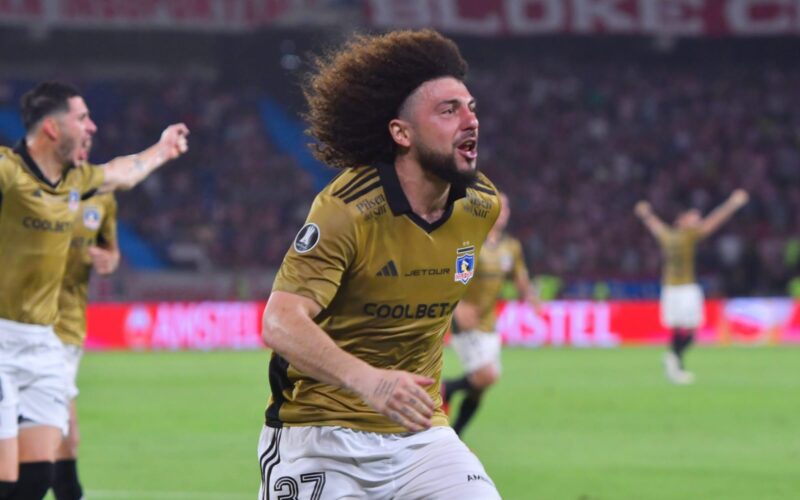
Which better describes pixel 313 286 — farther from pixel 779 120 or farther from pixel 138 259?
pixel 779 120

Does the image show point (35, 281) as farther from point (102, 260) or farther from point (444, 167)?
point (444, 167)

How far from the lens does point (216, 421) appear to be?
15.4 meters

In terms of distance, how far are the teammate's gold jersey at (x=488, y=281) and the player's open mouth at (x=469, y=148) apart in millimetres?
8119

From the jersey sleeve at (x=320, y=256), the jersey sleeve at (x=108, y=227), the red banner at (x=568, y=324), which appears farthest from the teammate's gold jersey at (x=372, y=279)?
the red banner at (x=568, y=324)

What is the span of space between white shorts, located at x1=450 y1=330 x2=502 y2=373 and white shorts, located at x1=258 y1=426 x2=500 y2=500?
8.05 meters

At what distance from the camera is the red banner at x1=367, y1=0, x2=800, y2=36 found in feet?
113

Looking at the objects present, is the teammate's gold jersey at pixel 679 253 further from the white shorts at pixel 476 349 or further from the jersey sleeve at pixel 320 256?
the jersey sleeve at pixel 320 256

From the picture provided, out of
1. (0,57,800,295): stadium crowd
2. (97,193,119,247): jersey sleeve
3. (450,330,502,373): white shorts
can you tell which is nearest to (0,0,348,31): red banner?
(0,57,800,295): stadium crowd

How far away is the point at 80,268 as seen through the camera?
9.17 meters

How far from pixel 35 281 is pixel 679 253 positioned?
15.9 m

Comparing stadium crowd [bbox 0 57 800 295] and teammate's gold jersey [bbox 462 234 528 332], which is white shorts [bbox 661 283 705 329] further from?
stadium crowd [bbox 0 57 800 295]

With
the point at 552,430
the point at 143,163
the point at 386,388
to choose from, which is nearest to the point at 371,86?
the point at 386,388

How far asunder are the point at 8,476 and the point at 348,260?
299 centimetres

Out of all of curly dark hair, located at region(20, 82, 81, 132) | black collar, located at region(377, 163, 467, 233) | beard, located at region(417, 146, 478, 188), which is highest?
curly dark hair, located at region(20, 82, 81, 132)
